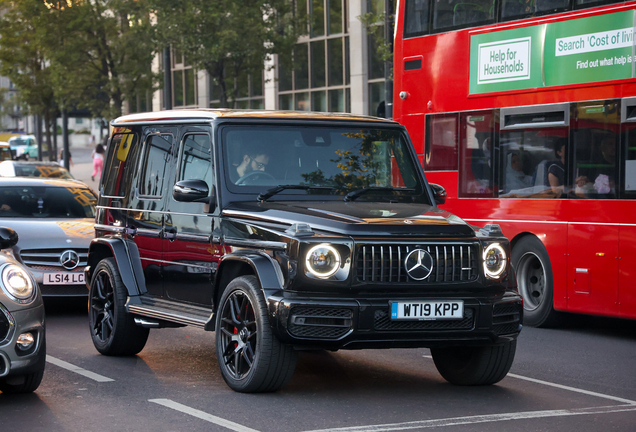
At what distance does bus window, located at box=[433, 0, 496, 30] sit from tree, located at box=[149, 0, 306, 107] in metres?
13.0

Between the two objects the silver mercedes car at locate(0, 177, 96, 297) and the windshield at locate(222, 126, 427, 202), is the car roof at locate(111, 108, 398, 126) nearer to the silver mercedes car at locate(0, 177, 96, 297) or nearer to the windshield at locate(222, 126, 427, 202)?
the windshield at locate(222, 126, 427, 202)

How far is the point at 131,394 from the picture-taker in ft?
22.7

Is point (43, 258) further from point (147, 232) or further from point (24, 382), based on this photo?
point (24, 382)

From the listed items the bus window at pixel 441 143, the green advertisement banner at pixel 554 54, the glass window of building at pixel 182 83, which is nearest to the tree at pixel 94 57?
the glass window of building at pixel 182 83

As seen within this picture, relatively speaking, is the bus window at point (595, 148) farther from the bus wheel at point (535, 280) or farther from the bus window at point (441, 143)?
the bus window at point (441, 143)

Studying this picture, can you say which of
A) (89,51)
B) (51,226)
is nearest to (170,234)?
(51,226)

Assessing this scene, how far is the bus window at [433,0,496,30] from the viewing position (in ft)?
37.9

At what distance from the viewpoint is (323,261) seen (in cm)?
636

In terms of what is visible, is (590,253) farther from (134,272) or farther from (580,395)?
(134,272)

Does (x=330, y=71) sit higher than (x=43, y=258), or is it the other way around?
(x=330, y=71)

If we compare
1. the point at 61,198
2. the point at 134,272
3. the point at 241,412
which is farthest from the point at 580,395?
the point at 61,198

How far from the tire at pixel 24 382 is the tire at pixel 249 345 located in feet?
3.90

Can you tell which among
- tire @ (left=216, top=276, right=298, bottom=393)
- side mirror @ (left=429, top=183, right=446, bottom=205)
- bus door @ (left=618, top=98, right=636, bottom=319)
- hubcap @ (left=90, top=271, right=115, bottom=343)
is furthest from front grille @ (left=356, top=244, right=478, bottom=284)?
bus door @ (left=618, top=98, right=636, bottom=319)

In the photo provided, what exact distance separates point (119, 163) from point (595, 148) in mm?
4737
